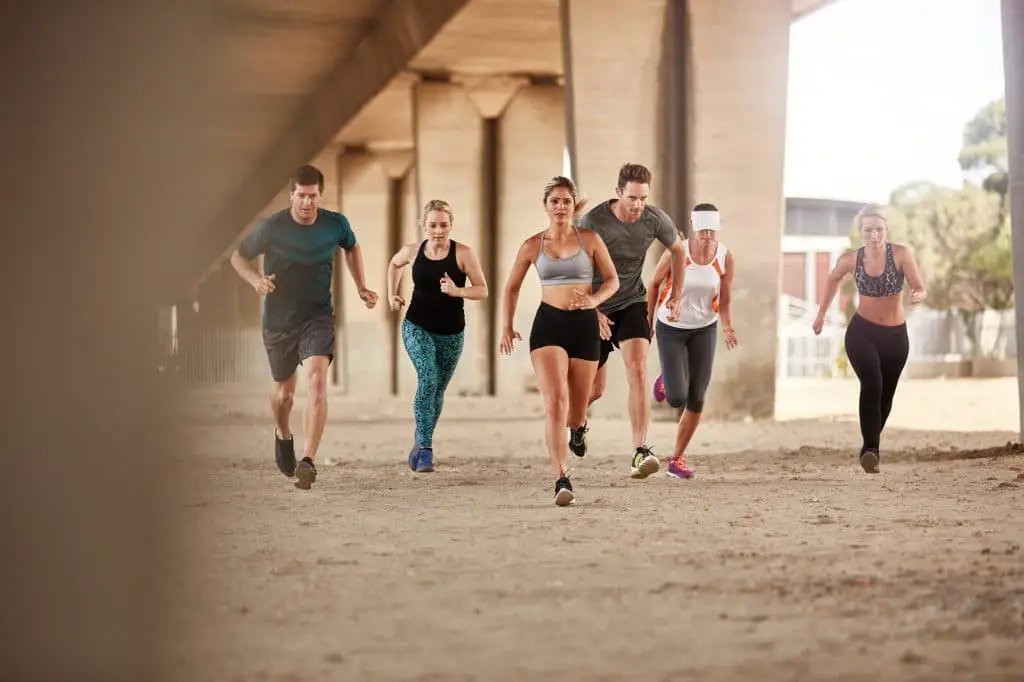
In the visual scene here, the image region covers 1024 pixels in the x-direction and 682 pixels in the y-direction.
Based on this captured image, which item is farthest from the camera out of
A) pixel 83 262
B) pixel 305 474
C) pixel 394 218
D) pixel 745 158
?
pixel 394 218

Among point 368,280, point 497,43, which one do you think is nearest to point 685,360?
point 497,43

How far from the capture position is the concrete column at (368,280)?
147ft

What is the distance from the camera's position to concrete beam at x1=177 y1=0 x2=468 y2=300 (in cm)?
2684

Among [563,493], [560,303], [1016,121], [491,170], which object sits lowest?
[563,493]

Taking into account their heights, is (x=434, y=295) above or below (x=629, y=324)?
above

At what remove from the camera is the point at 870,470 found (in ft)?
39.1

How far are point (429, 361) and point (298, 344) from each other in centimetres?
132

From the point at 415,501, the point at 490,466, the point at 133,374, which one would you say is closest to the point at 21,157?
the point at 133,374

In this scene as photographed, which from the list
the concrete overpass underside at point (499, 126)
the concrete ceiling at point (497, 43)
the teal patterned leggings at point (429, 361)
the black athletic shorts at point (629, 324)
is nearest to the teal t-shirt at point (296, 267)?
the concrete overpass underside at point (499, 126)

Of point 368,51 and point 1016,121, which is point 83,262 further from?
point 368,51

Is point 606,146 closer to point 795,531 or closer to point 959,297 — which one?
point 795,531

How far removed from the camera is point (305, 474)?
35.7 feet

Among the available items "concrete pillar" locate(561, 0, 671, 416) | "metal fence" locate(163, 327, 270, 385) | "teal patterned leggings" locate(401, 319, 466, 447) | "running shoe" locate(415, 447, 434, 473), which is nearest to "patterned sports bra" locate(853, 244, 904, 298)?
"teal patterned leggings" locate(401, 319, 466, 447)

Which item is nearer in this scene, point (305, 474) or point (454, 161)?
point (305, 474)
